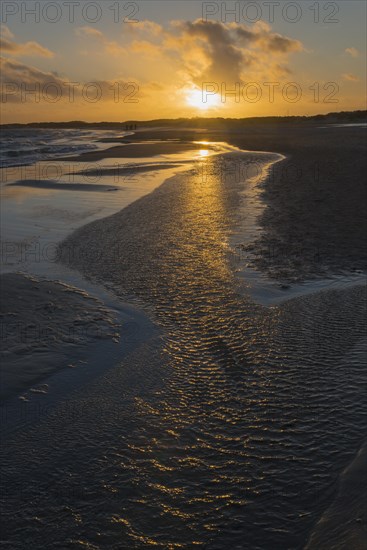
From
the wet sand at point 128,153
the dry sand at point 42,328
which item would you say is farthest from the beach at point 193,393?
the wet sand at point 128,153

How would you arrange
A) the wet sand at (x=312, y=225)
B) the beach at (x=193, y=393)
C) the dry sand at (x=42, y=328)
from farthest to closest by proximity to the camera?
the wet sand at (x=312, y=225) → the dry sand at (x=42, y=328) → the beach at (x=193, y=393)

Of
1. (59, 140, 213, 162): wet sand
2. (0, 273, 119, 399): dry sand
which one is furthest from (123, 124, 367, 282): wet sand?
(59, 140, 213, 162): wet sand

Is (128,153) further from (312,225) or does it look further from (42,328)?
(42,328)

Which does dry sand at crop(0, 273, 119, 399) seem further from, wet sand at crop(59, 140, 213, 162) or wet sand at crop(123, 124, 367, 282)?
wet sand at crop(59, 140, 213, 162)

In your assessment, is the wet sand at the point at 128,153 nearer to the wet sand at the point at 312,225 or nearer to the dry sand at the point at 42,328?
the wet sand at the point at 312,225

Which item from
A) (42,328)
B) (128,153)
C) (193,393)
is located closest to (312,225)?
(42,328)

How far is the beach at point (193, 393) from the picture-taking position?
11.3 feet

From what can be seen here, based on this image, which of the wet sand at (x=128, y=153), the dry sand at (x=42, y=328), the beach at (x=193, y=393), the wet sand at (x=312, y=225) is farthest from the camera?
the wet sand at (x=128, y=153)

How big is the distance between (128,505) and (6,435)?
1.54m

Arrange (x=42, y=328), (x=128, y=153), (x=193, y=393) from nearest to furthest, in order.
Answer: (x=193, y=393) → (x=42, y=328) → (x=128, y=153)

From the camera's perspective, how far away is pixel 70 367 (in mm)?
5805

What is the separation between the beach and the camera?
3.44 meters

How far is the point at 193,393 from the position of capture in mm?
5062

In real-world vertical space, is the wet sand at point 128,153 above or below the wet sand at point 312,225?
above
